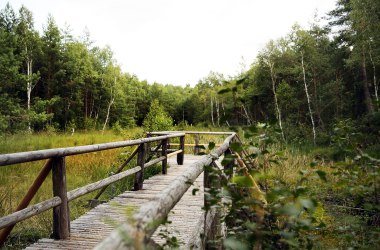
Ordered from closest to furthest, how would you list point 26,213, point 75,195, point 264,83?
point 26,213, point 75,195, point 264,83

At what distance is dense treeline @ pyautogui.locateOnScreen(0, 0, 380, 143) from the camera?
21.0m

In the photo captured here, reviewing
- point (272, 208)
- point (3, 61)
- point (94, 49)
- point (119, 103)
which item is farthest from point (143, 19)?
point (272, 208)

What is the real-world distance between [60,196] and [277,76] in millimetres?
31179

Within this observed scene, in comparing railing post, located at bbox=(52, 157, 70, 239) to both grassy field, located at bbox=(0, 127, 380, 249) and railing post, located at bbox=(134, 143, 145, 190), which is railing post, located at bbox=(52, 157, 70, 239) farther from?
railing post, located at bbox=(134, 143, 145, 190)

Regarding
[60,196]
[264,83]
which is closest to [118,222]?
[60,196]

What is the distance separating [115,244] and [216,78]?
51.1 m

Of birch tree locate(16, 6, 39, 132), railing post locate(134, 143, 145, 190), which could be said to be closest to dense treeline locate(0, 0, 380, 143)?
birch tree locate(16, 6, 39, 132)

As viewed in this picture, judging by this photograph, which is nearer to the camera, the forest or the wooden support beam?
the wooden support beam

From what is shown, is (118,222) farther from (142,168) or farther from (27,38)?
(27,38)

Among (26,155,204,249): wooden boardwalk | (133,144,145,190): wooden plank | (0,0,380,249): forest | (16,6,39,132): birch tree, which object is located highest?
(16,6,39,132): birch tree

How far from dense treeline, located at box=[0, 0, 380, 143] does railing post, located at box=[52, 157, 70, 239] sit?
16550 millimetres

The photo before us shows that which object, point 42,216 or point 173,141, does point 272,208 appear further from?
point 173,141

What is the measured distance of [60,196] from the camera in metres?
3.24

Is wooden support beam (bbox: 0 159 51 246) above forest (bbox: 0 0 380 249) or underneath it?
underneath
